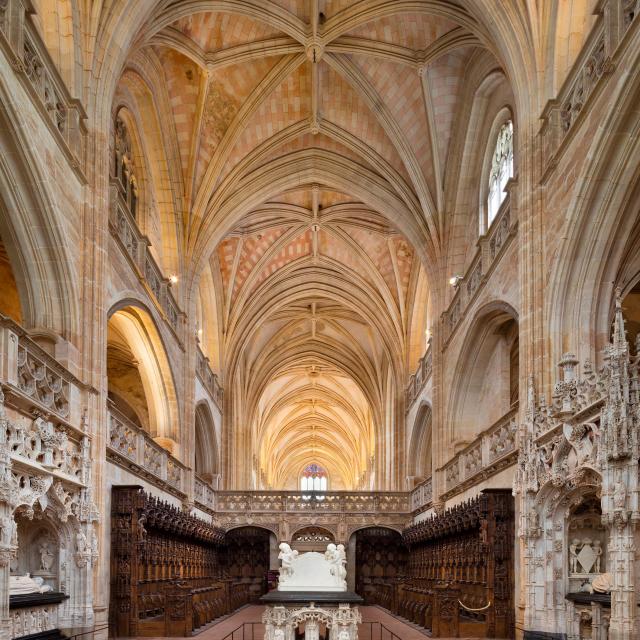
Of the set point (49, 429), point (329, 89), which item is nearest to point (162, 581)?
point (49, 429)

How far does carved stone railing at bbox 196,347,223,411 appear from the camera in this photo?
27783mm

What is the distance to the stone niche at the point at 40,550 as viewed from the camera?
41.3 feet

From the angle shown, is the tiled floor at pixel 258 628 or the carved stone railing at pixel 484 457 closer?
the carved stone railing at pixel 484 457

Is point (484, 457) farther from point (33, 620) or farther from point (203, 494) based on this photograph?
point (203, 494)

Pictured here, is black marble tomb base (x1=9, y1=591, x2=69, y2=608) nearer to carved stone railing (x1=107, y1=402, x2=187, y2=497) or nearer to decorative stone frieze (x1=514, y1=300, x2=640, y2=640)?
carved stone railing (x1=107, y1=402, x2=187, y2=497)

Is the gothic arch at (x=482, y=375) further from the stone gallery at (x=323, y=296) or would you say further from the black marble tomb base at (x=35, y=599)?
the black marble tomb base at (x=35, y=599)

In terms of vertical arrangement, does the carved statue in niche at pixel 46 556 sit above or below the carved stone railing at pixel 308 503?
above

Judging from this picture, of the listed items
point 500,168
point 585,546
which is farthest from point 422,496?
point 585,546

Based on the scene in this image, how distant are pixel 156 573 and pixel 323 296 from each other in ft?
59.8

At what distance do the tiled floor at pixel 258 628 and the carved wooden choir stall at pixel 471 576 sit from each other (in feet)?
1.43

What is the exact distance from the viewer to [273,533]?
102ft

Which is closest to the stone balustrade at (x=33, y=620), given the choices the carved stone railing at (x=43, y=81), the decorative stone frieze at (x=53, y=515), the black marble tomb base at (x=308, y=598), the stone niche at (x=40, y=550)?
the decorative stone frieze at (x=53, y=515)

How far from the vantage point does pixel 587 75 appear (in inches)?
500

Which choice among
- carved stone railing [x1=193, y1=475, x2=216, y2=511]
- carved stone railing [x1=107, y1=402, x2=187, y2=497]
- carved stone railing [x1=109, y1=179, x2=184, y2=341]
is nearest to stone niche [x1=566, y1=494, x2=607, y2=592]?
carved stone railing [x1=107, y1=402, x2=187, y2=497]
